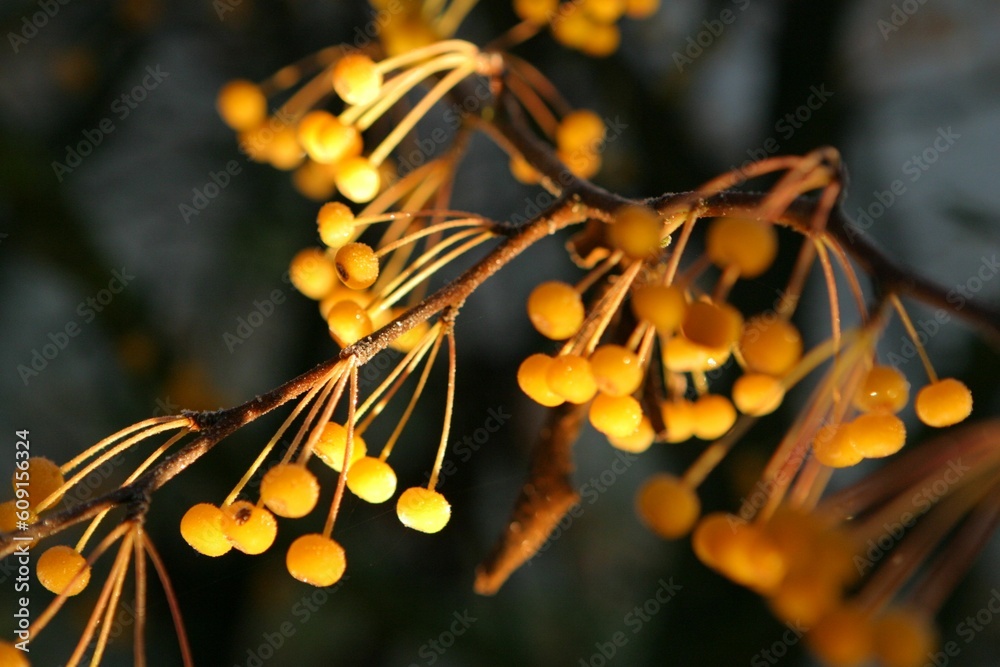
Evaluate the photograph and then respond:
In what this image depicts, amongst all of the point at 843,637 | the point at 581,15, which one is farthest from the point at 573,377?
the point at 581,15

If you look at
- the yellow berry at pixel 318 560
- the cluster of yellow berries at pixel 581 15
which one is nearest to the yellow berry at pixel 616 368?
the yellow berry at pixel 318 560

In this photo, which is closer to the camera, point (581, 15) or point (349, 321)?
point (349, 321)

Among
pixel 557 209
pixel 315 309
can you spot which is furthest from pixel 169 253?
pixel 557 209

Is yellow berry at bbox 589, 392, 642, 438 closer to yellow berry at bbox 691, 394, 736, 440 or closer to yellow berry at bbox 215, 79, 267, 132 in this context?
yellow berry at bbox 691, 394, 736, 440

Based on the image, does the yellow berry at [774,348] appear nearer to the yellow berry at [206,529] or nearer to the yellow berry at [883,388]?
the yellow berry at [883,388]

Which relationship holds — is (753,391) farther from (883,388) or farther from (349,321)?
(349,321)

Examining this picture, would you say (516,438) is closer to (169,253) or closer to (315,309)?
(315,309)

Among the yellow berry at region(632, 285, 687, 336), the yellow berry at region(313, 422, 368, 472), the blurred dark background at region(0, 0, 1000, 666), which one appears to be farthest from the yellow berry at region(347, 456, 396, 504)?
the blurred dark background at region(0, 0, 1000, 666)
